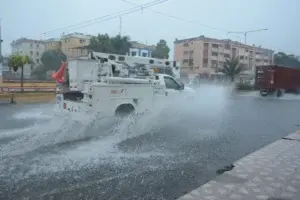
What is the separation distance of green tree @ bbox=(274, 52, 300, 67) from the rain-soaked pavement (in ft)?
208

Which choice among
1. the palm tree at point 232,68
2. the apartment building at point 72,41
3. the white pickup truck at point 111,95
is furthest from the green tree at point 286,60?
the white pickup truck at point 111,95

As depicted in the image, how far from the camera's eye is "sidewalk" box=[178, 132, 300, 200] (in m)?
3.68

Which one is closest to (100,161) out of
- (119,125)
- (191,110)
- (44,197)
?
(44,197)

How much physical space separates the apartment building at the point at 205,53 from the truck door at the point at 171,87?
52161 millimetres

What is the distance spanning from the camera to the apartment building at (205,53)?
64.6 meters

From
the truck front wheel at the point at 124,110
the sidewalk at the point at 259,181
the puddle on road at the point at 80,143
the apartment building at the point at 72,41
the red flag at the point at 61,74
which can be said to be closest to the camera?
the sidewalk at the point at 259,181

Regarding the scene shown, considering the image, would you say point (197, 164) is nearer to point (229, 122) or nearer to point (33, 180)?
point (33, 180)

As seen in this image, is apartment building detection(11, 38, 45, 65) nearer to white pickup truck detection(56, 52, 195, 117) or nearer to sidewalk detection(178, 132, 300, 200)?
white pickup truck detection(56, 52, 195, 117)

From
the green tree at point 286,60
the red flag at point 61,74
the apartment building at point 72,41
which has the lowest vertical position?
the red flag at point 61,74

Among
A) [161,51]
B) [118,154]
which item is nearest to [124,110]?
[118,154]

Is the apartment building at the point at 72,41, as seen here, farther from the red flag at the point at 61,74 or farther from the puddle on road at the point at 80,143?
the puddle on road at the point at 80,143

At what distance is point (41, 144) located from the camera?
624 centimetres

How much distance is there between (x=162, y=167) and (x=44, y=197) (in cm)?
206

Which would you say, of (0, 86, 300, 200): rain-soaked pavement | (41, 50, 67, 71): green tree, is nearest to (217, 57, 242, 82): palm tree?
(0, 86, 300, 200): rain-soaked pavement
